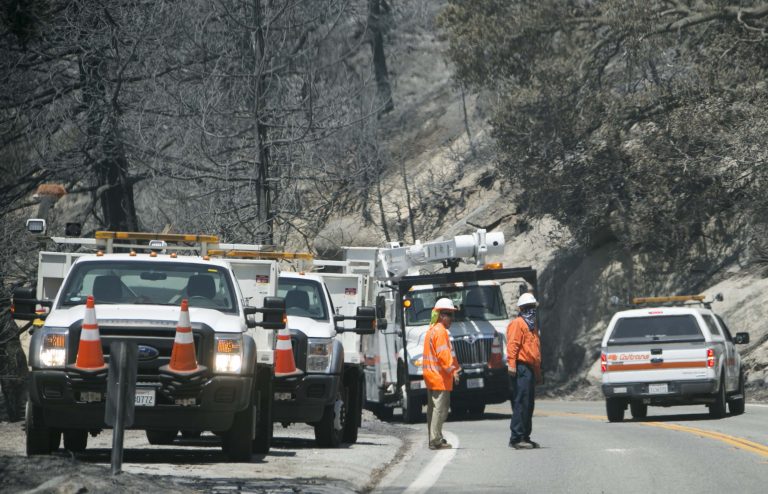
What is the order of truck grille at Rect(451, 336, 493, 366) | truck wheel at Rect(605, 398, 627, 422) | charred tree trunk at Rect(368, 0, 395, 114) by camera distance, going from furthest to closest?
charred tree trunk at Rect(368, 0, 395, 114) → truck grille at Rect(451, 336, 493, 366) → truck wheel at Rect(605, 398, 627, 422)

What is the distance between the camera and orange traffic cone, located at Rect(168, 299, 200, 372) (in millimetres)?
12594

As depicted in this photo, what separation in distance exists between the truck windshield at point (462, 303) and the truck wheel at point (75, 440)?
1194 cm

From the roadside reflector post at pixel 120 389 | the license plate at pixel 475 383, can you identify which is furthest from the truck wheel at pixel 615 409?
the roadside reflector post at pixel 120 389

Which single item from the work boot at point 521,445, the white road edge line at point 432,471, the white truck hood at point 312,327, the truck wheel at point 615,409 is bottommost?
the white road edge line at point 432,471

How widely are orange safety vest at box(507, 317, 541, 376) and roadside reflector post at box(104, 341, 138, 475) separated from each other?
7389mm

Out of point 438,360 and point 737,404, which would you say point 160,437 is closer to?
point 438,360

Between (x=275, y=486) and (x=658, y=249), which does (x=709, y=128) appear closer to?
(x=658, y=249)

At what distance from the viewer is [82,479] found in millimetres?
9633

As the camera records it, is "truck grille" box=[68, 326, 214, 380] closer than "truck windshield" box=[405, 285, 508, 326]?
Yes

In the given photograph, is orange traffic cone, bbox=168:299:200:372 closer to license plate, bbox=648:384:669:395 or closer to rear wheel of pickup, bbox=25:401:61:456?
rear wheel of pickup, bbox=25:401:61:456

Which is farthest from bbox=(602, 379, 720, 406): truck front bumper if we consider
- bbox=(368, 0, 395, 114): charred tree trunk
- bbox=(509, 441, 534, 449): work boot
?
bbox=(368, 0, 395, 114): charred tree trunk

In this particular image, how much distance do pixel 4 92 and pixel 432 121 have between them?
35.9 meters

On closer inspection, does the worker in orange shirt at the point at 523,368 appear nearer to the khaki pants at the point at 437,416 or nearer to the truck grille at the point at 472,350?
the khaki pants at the point at 437,416

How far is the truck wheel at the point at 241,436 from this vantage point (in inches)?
544
